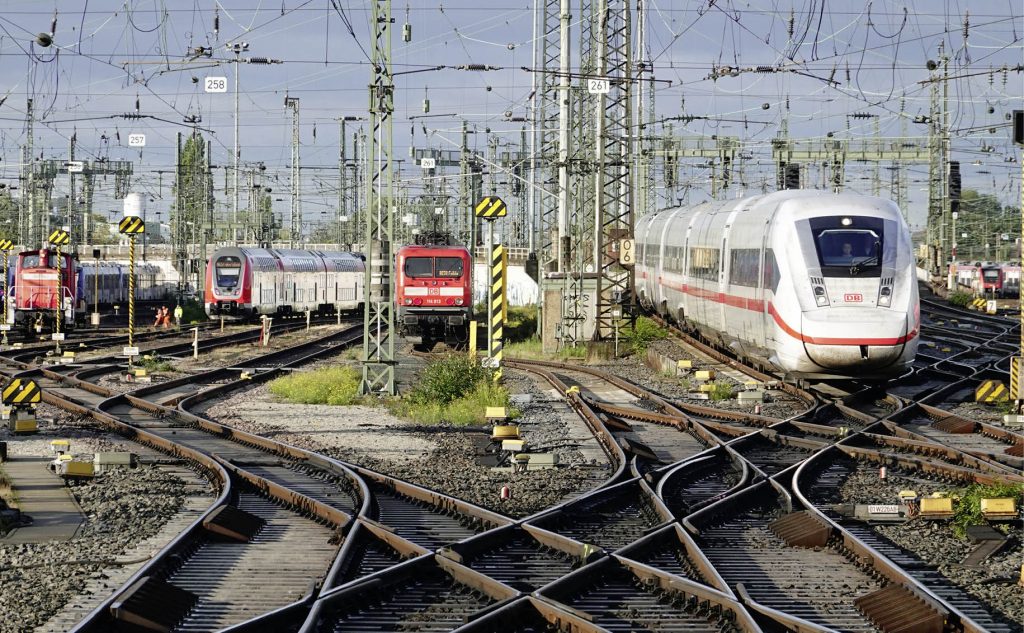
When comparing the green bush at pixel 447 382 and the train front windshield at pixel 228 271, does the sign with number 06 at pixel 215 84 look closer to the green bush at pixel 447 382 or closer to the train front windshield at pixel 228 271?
the train front windshield at pixel 228 271

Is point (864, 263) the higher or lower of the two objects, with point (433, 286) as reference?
higher

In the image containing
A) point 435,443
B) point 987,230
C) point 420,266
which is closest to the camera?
point 435,443

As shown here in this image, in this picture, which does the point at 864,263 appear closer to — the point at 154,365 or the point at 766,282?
the point at 766,282

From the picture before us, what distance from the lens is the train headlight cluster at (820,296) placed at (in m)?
19.7

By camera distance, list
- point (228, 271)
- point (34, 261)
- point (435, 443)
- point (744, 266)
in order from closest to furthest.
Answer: point (435, 443), point (744, 266), point (34, 261), point (228, 271)

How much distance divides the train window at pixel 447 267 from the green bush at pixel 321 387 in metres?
11.4

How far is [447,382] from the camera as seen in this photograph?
21.6 metres

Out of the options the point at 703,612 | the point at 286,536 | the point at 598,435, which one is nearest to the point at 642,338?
the point at 598,435

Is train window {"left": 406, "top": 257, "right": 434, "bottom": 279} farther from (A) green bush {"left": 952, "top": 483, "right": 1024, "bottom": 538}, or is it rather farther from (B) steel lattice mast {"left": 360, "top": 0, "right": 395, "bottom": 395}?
(A) green bush {"left": 952, "top": 483, "right": 1024, "bottom": 538}

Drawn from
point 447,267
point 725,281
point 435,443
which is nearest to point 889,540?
point 435,443

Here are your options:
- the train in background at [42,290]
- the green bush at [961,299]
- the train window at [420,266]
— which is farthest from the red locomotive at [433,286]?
the green bush at [961,299]

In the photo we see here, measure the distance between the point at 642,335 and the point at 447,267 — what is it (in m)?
6.32

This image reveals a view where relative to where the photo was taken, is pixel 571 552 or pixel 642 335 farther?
pixel 642 335

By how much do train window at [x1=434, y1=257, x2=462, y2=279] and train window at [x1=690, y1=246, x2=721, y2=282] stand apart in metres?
8.21
